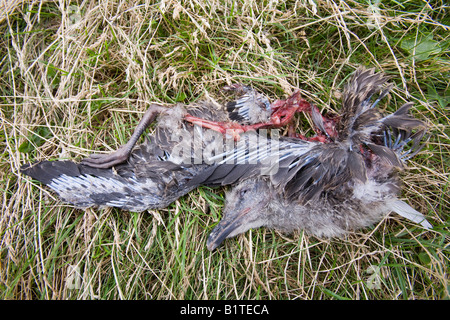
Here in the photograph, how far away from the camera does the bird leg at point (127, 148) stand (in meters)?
1.81

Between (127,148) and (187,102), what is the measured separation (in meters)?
0.58

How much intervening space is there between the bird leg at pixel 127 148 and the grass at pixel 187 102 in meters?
0.23

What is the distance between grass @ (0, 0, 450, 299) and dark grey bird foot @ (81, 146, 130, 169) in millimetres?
190

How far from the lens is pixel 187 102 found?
2113 mm

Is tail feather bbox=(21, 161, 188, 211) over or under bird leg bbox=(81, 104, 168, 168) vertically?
under

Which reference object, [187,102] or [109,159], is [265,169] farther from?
[109,159]

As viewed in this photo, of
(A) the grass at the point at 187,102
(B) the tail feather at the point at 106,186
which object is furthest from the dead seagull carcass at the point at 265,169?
(A) the grass at the point at 187,102


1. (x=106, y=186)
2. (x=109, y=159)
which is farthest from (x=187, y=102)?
(x=106, y=186)

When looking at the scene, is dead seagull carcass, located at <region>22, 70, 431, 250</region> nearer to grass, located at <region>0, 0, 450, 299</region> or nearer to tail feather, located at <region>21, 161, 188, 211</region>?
tail feather, located at <region>21, 161, 188, 211</region>

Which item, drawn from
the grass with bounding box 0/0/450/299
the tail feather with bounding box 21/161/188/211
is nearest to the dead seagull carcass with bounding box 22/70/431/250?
the tail feather with bounding box 21/161/188/211

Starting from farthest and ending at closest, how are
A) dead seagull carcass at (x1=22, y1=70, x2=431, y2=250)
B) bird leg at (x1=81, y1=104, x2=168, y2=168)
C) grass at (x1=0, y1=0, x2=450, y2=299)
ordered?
grass at (x1=0, y1=0, x2=450, y2=299)
bird leg at (x1=81, y1=104, x2=168, y2=168)
dead seagull carcass at (x1=22, y1=70, x2=431, y2=250)

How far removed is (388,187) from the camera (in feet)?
5.64

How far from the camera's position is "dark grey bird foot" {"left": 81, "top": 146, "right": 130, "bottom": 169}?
1813 mm

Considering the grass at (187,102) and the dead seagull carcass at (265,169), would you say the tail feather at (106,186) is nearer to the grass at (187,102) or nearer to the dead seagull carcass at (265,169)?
the dead seagull carcass at (265,169)
